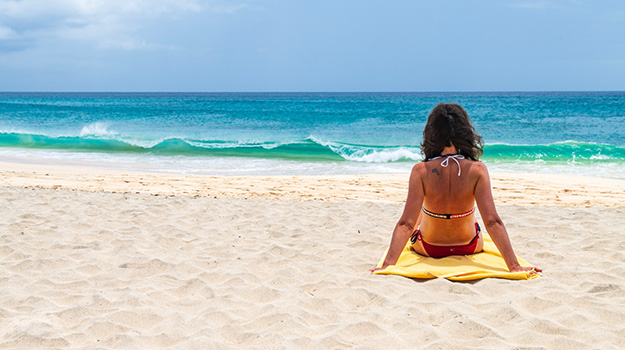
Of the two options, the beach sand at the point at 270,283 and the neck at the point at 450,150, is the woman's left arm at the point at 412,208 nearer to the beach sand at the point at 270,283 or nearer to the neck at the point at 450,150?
the neck at the point at 450,150

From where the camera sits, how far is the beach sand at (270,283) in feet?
9.10

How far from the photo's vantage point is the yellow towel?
3.63 metres

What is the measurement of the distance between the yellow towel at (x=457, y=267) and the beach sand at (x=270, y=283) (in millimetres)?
87

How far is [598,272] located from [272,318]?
8.46ft

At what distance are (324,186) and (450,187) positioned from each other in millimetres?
6247

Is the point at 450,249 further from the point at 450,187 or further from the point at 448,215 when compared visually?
the point at 450,187

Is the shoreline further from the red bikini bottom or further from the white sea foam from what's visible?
the white sea foam

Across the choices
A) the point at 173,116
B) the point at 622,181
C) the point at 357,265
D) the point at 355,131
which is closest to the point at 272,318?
the point at 357,265

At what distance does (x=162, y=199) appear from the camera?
719cm

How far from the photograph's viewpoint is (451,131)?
12.1ft

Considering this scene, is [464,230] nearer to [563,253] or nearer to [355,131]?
[563,253]

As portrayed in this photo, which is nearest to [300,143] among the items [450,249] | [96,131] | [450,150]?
[96,131]

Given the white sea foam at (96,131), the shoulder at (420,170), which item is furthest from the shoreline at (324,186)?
the white sea foam at (96,131)

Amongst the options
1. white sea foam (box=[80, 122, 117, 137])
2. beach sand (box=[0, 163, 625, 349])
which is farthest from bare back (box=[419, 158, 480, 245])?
white sea foam (box=[80, 122, 117, 137])
